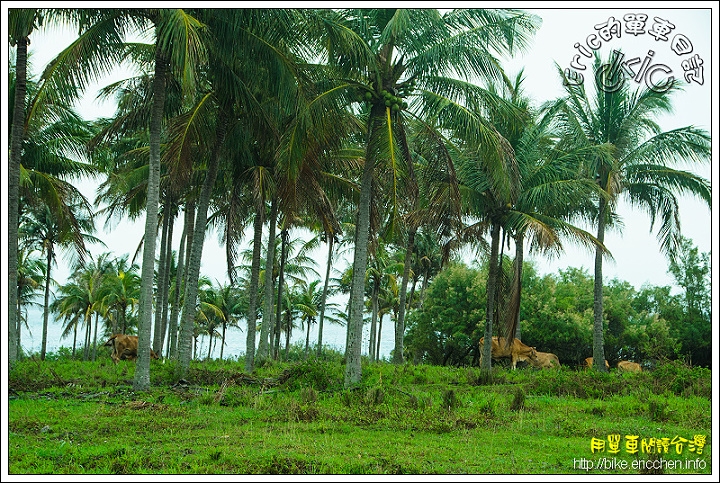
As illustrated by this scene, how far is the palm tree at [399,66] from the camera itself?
13672 mm

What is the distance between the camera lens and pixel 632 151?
2209 cm

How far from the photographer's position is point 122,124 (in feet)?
52.8

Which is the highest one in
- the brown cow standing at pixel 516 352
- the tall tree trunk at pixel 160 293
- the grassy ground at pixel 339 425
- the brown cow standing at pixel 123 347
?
the tall tree trunk at pixel 160 293

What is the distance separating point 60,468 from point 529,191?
15613 mm

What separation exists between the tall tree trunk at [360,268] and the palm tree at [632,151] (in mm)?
9202

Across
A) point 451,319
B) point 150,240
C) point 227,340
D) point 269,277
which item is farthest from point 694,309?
point 227,340

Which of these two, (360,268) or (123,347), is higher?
(360,268)

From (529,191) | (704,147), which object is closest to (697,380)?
(529,191)

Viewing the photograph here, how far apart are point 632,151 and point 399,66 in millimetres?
11164

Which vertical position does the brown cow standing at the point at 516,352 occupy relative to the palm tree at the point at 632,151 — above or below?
below

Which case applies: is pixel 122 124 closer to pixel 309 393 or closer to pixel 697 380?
pixel 309 393

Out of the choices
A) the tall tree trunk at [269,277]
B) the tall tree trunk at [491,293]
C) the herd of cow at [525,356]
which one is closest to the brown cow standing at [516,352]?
the herd of cow at [525,356]

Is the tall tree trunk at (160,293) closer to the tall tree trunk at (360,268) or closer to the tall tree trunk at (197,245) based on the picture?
the tall tree trunk at (197,245)

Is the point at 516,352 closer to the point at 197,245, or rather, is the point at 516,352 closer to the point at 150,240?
the point at 197,245
